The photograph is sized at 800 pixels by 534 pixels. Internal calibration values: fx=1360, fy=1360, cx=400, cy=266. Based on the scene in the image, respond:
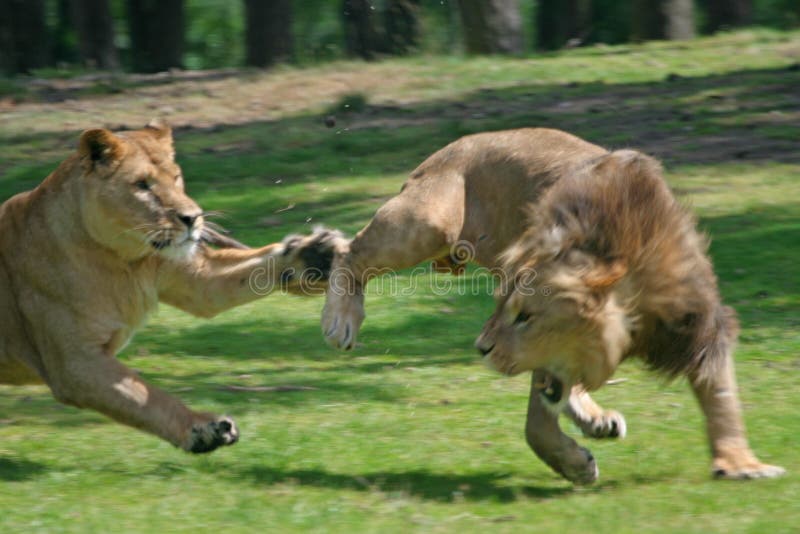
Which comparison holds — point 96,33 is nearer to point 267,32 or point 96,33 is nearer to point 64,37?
point 267,32

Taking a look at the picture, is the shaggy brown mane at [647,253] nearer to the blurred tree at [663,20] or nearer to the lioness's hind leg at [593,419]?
the lioness's hind leg at [593,419]

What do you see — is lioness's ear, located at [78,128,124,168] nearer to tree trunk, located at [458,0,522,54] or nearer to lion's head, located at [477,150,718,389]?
lion's head, located at [477,150,718,389]

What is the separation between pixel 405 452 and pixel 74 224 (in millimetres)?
1892

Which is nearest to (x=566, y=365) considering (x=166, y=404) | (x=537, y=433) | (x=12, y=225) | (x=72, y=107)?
(x=537, y=433)

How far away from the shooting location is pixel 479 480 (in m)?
5.97

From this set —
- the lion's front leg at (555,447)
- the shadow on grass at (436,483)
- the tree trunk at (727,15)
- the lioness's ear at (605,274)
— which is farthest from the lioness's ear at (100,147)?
the tree trunk at (727,15)

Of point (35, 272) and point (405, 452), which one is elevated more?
point (35, 272)

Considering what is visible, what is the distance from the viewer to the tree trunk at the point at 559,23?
23203mm

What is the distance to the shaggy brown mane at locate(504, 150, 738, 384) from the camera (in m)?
5.50

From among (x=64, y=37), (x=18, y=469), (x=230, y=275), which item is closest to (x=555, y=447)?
(x=230, y=275)

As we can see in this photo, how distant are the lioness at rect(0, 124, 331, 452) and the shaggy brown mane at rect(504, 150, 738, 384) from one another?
1.54m

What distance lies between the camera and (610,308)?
539 cm

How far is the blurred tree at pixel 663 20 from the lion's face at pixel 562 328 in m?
14.0

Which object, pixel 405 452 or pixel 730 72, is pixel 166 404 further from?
pixel 730 72
